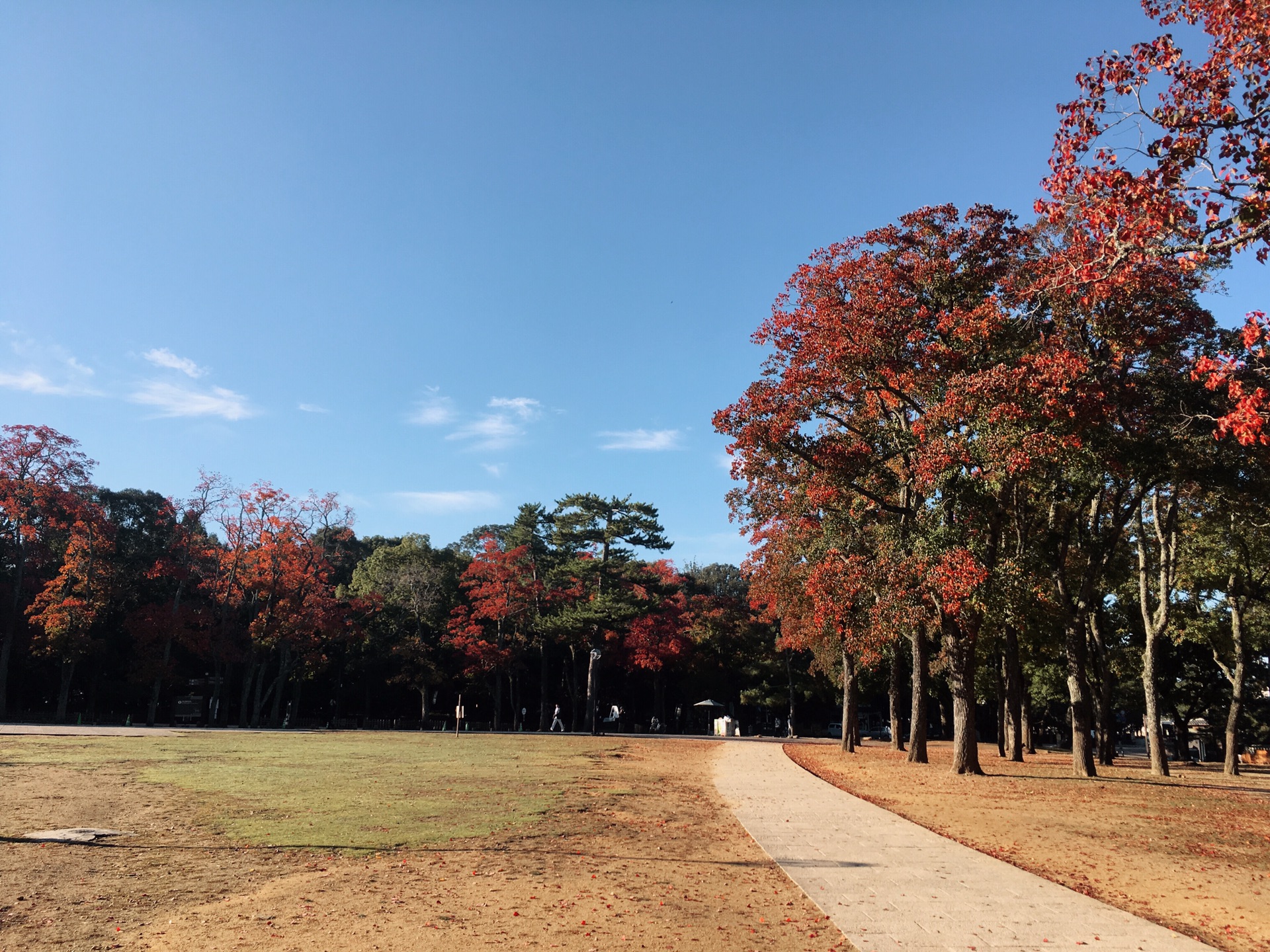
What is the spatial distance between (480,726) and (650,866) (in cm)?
3747

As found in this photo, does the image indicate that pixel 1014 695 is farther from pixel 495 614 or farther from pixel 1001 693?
pixel 495 614

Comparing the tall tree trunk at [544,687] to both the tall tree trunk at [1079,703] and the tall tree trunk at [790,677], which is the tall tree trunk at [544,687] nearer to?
the tall tree trunk at [790,677]

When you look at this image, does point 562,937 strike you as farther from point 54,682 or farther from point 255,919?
point 54,682

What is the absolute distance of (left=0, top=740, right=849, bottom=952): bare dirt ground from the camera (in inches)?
215

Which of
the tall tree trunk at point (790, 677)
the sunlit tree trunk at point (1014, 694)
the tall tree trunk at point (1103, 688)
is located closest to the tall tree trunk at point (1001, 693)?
the sunlit tree trunk at point (1014, 694)

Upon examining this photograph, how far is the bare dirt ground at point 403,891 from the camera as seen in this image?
5453 millimetres

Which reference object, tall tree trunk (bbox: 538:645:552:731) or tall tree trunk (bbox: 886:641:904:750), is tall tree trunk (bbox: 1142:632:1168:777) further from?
tall tree trunk (bbox: 538:645:552:731)

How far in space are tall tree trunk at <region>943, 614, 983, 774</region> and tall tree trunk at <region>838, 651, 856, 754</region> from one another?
792 centimetres

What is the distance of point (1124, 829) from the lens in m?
11.0

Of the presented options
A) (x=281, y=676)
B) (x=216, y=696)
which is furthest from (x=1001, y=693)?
(x=216, y=696)

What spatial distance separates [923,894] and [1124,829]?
5.95 meters

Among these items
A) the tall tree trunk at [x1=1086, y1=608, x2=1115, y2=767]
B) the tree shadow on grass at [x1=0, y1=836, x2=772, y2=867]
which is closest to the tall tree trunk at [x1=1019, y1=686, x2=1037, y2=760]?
the tall tree trunk at [x1=1086, y1=608, x2=1115, y2=767]

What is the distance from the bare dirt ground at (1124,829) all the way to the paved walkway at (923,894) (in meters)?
0.42

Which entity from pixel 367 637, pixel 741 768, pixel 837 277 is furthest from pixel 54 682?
pixel 837 277
